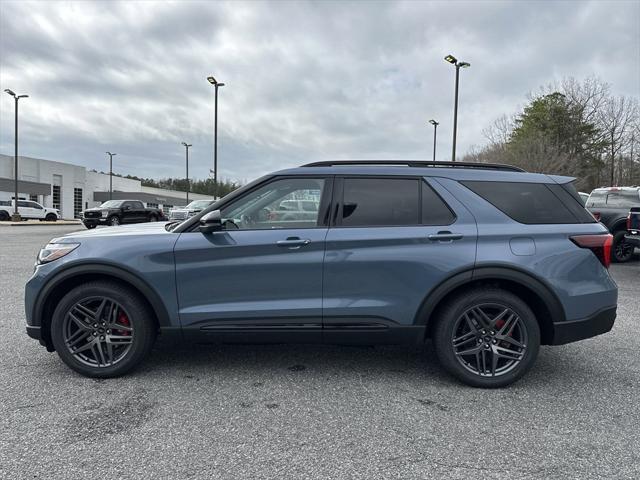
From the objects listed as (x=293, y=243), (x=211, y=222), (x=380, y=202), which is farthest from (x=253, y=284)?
(x=380, y=202)

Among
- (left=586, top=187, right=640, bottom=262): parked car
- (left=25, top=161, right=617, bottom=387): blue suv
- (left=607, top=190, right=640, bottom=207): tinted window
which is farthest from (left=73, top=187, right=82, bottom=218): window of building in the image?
(left=25, top=161, right=617, bottom=387): blue suv

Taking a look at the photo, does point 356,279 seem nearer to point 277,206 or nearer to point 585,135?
point 277,206

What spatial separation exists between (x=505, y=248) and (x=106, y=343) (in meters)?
3.19

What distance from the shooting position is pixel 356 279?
131 inches

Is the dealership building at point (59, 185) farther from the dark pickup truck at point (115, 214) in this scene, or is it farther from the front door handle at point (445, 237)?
the front door handle at point (445, 237)

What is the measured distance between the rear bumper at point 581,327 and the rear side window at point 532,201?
75cm

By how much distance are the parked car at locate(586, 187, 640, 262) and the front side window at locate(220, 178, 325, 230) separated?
30.2 ft

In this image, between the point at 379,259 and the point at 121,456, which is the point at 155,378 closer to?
the point at 121,456

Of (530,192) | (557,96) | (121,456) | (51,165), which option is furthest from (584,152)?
(51,165)

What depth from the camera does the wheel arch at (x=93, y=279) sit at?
338 centimetres

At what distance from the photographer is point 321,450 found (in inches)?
99.9

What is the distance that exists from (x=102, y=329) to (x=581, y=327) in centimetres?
372

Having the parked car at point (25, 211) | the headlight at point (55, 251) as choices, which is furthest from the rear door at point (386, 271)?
the parked car at point (25, 211)

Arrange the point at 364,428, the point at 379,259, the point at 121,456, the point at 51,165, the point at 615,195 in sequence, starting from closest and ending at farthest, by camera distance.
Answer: the point at 121,456 < the point at 364,428 < the point at 379,259 < the point at 615,195 < the point at 51,165
